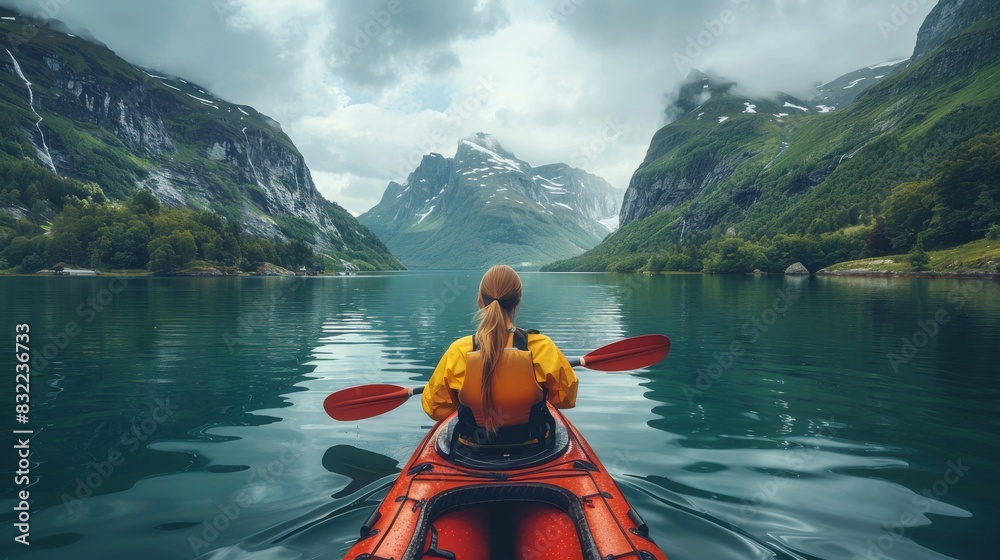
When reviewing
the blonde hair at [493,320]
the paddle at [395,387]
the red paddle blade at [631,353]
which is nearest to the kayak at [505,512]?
the blonde hair at [493,320]

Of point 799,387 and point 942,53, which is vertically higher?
point 942,53

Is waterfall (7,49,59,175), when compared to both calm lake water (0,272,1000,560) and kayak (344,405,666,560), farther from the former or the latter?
kayak (344,405,666,560)

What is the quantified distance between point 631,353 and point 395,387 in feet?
14.6

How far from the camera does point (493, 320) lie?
217 inches

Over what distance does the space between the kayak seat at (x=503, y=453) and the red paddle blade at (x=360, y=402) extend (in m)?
2.86

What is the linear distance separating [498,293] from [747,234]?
176520 millimetres

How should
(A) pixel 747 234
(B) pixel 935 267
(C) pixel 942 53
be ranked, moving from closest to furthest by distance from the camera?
(B) pixel 935 267
(A) pixel 747 234
(C) pixel 942 53

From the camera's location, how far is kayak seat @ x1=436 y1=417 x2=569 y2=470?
18.1 feet

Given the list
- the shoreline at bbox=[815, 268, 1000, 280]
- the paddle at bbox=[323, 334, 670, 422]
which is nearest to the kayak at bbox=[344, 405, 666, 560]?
A: the paddle at bbox=[323, 334, 670, 422]

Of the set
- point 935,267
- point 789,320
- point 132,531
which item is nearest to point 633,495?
point 132,531

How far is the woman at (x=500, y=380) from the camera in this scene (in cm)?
543

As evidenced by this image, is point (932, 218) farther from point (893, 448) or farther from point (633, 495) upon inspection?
point (633, 495)

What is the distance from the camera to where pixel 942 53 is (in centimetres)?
18512

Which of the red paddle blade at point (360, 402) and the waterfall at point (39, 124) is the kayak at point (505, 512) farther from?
the waterfall at point (39, 124)
